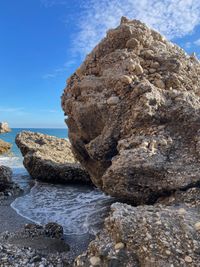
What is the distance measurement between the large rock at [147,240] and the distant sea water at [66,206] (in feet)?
12.0

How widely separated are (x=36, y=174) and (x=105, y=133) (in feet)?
29.3

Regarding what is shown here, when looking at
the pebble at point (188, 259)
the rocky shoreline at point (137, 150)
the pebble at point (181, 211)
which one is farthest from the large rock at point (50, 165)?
the pebble at point (188, 259)

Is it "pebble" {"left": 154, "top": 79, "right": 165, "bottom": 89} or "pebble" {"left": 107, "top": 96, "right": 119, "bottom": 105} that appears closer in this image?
"pebble" {"left": 107, "top": 96, "right": 119, "bottom": 105}

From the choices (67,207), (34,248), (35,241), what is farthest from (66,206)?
(34,248)

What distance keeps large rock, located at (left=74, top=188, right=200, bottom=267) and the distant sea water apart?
366 cm

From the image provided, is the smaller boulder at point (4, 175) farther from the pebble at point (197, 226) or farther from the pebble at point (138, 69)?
the pebble at point (197, 226)

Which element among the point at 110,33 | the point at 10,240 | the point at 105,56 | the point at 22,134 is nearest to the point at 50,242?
the point at 10,240

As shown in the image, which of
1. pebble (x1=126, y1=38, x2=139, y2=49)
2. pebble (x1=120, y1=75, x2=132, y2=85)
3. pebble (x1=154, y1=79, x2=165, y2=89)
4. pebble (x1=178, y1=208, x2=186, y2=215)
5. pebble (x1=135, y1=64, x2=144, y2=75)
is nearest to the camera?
pebble (x1=178, y1=208, x2=186, y2=215)

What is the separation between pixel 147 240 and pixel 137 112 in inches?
145

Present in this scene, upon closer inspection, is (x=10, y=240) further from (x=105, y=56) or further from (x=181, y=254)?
(x=105, y=56)

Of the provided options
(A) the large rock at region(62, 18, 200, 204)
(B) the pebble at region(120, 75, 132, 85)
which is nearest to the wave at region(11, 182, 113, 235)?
(A) the large rock at region(62, 18, 200, 204)

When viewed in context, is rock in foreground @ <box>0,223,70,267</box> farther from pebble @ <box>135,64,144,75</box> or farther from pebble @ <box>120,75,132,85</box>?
pebble @ <box>135,64,144,75</box>

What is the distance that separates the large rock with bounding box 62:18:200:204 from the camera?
632 centimetres

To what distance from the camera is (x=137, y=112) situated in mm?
7281
